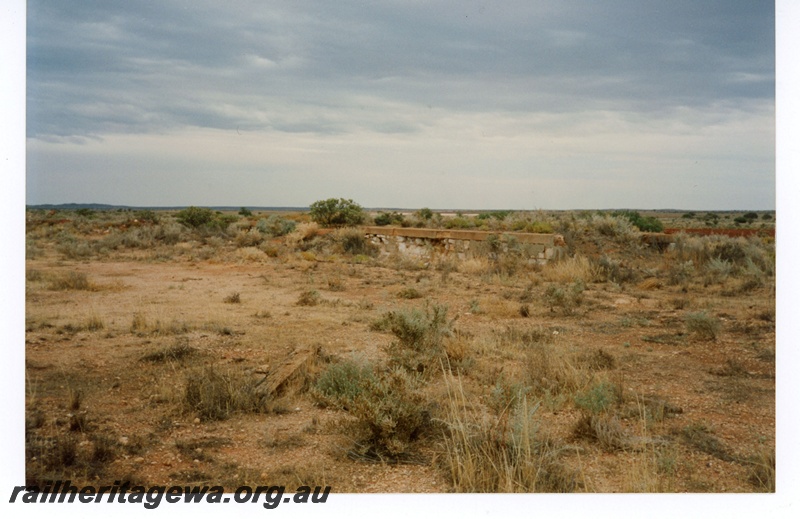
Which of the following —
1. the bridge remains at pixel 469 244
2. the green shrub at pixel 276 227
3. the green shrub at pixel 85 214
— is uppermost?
the green shrub at pixel 85 214

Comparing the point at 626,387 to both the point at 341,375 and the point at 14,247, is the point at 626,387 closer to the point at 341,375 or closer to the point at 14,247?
the point at 341,375

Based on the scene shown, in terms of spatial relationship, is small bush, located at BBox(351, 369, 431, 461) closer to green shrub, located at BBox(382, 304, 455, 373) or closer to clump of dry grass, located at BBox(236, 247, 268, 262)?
green shrub, located at BBox(382, 304, 455, 373)

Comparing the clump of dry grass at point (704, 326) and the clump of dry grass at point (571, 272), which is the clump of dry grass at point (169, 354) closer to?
the clump of dry grass at point (704, 326)

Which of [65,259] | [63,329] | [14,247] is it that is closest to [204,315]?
[63,329]

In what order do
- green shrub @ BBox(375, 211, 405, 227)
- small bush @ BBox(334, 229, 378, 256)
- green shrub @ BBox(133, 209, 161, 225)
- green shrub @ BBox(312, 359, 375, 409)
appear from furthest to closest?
green shrub @ BBox(133, 209, 161, 225)
green shrub @ BBox(375, 211, 405, 227)
small bush @ BBox(334, 229, 378, 256)
green shrub @ BBox(312, 359, 375, 409)

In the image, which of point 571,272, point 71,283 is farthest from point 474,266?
point 71,283

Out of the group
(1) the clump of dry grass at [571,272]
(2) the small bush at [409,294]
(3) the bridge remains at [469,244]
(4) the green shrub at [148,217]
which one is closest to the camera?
(2) the small bush at [409,294]

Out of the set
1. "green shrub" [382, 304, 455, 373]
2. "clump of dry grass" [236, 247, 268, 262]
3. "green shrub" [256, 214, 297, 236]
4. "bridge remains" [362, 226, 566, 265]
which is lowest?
"green shrub" [382, 304, 455, 373]

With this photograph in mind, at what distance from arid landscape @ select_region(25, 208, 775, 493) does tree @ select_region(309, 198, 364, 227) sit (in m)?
7.95

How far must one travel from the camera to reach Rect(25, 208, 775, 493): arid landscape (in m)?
3.77

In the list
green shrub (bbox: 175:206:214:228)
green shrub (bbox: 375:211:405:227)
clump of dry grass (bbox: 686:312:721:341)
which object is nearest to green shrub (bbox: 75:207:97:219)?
green shrub (bbox: 175:206:214:228)

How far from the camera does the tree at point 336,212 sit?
61.6 ft

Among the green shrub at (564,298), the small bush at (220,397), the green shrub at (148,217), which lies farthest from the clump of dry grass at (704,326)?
the green shrub at (148,217)

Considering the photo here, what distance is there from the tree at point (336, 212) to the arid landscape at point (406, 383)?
26.1 ft
